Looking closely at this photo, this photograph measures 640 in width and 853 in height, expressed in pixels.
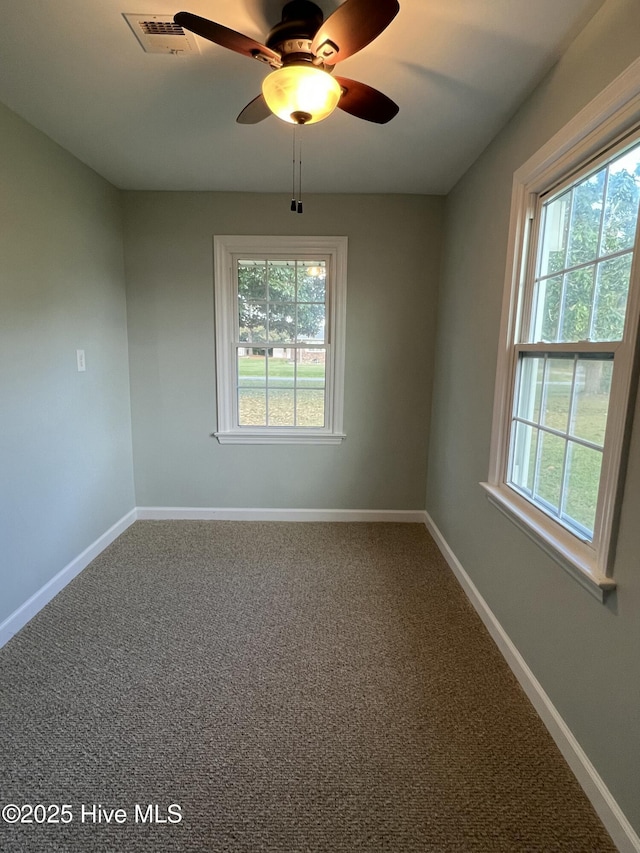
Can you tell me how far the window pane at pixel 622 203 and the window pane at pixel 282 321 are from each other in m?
2.07

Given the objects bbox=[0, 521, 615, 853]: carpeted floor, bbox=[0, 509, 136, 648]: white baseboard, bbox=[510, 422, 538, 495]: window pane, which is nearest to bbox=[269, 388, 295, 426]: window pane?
bbox=[0, 521, 615, 853]: carpeted floor

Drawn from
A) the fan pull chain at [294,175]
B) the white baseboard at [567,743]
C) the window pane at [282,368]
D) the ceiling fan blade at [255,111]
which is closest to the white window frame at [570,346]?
the white baseboard at [567,743]

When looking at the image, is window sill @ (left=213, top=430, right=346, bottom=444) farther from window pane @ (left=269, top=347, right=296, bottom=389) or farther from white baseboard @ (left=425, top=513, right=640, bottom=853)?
white baseboard @ (left=425, top=513, right=640, bottom=853)

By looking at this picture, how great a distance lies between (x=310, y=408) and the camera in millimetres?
3156

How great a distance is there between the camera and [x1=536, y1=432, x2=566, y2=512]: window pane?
1.58 meters

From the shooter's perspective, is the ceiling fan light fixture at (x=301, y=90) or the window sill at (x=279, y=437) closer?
the ceiling fan light fixture at (x=301, y=90)

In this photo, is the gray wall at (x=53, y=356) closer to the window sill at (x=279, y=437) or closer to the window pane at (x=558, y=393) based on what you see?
the window sill at (x=279, y=437)

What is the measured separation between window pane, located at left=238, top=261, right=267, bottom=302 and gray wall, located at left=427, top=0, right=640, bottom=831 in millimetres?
1348

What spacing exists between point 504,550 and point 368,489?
1.44m

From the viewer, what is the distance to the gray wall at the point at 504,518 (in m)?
1.13

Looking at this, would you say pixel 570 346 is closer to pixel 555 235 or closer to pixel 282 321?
pixel 555 235

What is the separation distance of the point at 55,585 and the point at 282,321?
2256 mm

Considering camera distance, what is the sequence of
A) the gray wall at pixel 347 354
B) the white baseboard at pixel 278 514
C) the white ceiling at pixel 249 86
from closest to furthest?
the white ceiling at pixel 249 86
the gray wall at pixel 347 354
the white baseboard at pixel 278 514

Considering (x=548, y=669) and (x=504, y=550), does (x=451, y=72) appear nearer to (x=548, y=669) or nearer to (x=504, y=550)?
(x=504, y=550)
